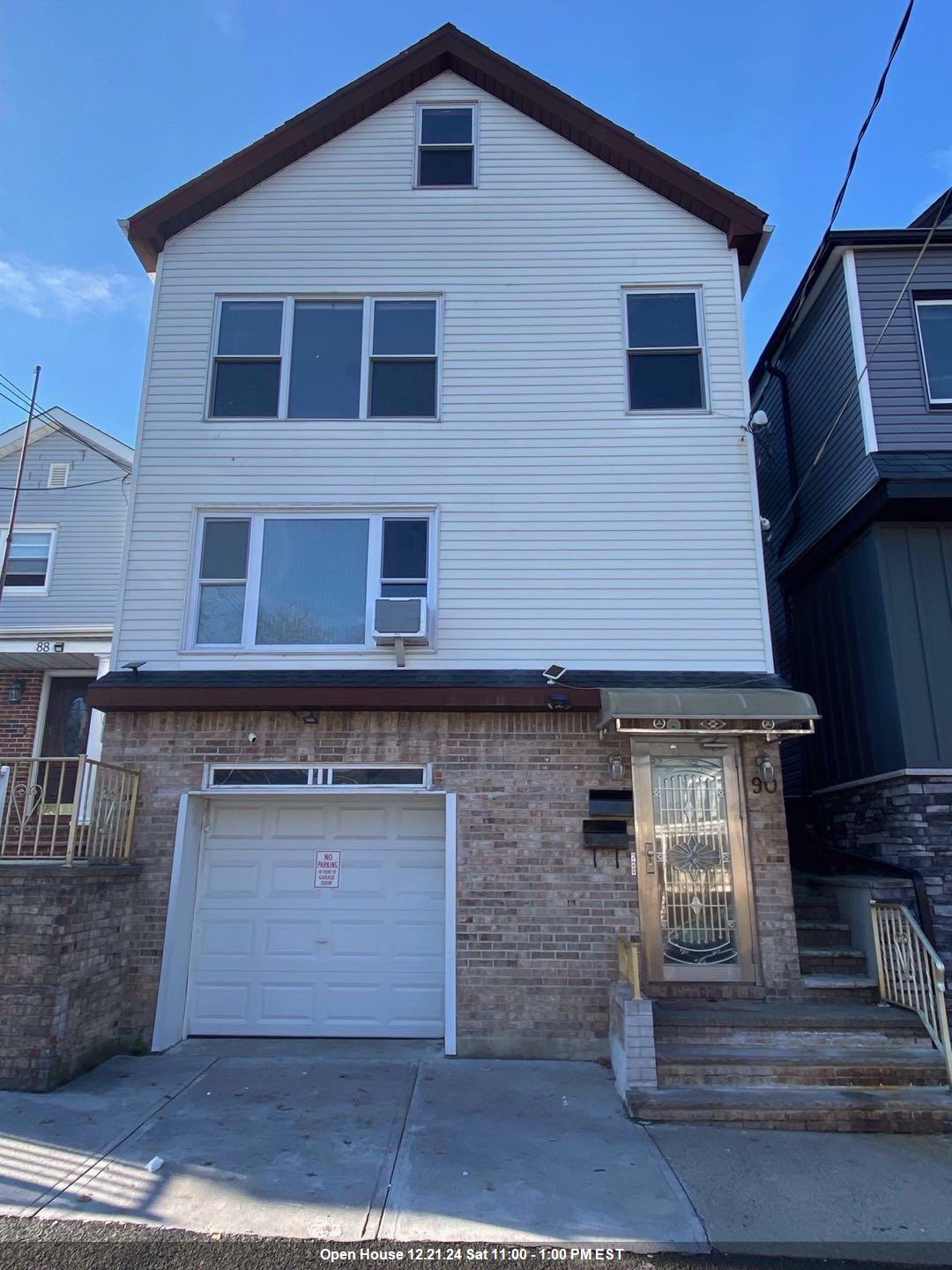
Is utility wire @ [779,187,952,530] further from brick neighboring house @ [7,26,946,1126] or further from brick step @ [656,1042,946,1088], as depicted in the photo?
brick step @ [656,1042,946,1088]

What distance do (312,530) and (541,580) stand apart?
2459mm

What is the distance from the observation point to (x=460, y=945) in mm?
7684

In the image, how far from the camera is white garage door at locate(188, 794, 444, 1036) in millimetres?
8125

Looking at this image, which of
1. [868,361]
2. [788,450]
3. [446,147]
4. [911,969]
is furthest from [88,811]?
[788,450]

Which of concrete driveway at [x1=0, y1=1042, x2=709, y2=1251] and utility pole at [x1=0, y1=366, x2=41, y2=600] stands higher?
utility pole at [x1=0, y1=366, x2=41, y2=600]

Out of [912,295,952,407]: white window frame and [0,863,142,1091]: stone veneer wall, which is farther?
[912,295,952,407]: white window frame

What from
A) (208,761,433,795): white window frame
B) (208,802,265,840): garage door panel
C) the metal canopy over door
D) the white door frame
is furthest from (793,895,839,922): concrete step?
(208,802,265,840): garage door panel

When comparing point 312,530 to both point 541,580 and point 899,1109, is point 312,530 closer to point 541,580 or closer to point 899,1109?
point 541,580

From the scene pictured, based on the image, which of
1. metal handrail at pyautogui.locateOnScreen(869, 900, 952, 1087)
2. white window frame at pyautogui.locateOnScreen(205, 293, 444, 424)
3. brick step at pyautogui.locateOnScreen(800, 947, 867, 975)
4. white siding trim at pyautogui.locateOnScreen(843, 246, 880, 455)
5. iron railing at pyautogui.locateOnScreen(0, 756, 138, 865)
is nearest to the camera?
metal handrail at pyautogui.locateOnScreen(869, 900, 952, 1087)

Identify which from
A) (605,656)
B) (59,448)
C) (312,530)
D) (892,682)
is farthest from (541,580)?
(59,448)

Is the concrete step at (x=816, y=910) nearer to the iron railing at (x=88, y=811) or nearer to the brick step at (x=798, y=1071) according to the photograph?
the brick step at (x=798, y=1071)

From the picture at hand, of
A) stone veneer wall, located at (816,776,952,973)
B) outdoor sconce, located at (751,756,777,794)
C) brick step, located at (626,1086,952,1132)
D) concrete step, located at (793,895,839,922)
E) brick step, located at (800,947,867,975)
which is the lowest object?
brick step, located at (626,1086,952,1132)

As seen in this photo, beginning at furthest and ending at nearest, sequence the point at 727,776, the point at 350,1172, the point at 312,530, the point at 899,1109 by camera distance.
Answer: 1. the point at 312,530
2. the point at 727,776
3. the point at 899,1109
4. the point at 350,1172

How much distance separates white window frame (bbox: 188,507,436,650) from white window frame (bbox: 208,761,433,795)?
3.69ft
